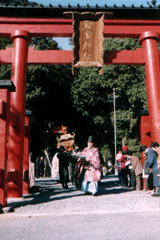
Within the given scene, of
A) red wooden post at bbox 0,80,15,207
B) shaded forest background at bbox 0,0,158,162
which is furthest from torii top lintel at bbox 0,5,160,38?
shaded forest background at bbox 0,0,158,162

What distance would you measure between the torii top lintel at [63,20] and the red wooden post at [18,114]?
1.62 ft

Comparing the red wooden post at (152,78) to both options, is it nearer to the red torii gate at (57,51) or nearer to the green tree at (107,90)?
the red torii gate at (57,51)

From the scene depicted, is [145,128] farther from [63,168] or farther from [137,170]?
[63,168]

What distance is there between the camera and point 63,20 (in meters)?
9.18

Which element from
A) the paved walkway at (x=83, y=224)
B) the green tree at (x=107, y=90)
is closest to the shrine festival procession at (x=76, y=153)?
the paved walkway at (x=83, y=224)

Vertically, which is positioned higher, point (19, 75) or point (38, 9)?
point (38, 9)

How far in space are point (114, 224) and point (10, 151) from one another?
4.58 meters

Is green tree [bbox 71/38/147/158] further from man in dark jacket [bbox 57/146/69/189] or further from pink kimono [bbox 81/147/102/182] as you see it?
pink kimono [bbox 81/147/102/182]

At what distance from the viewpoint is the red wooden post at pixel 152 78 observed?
8414 millimetres

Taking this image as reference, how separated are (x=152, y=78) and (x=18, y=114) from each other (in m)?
4.69

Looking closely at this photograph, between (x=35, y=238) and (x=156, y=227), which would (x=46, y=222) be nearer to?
(x=35, y=238)

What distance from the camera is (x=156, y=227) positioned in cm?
384

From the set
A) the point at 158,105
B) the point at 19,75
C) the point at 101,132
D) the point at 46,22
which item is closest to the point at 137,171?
the point at 158,105

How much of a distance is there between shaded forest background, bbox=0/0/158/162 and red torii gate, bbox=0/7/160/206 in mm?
8926
